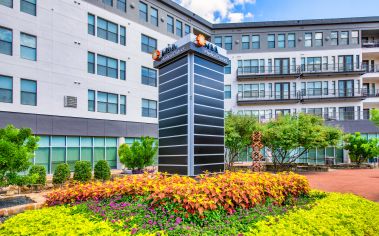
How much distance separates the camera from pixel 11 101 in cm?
1916

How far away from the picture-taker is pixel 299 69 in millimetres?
36719

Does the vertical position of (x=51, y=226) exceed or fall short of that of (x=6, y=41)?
it falls short

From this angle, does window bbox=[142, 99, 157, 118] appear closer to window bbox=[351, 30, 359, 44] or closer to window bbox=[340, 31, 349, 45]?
window bbox=[340, 31, 349, 45]

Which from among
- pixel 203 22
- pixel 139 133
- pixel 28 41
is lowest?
pixel 139 133

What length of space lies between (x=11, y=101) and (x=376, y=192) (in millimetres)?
21932

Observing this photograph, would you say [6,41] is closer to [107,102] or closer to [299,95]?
[107,102]

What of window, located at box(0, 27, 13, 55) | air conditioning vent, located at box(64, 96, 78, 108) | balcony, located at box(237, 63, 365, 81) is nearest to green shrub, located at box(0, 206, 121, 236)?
window, located at box(0, 27, 13, 55)

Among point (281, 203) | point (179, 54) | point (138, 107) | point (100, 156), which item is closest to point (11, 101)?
point (100, 156)

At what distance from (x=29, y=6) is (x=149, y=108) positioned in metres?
13.3

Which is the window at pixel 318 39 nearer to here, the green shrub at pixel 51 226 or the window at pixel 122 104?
the window at pixel 122 104

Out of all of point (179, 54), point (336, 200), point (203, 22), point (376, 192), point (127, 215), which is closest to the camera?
point (127, 215)

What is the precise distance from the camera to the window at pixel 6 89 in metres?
18.8

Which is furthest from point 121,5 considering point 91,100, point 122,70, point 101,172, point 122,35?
point 101,172

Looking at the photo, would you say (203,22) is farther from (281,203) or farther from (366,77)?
(281,203)
